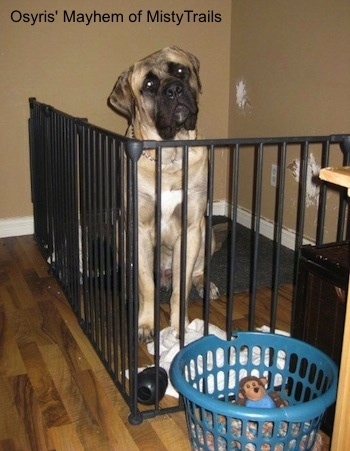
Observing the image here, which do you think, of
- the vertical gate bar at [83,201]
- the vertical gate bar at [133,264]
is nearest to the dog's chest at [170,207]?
the vertical gate bar at [83,201]

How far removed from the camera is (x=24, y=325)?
6.48 feet

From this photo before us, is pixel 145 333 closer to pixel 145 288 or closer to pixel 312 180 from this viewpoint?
pixel 145 288

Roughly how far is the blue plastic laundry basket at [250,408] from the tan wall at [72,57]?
1940mm

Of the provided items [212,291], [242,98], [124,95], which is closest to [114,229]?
[124,95]

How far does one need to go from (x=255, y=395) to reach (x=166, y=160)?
94cm

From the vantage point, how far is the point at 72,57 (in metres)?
2.92

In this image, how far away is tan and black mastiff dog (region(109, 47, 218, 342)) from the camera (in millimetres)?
1824

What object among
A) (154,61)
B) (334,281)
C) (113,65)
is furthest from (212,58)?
(334,281)

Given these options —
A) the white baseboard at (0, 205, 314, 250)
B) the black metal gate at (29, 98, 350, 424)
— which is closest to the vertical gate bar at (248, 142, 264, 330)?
the black metal gate at (29, 98, 350, 424)

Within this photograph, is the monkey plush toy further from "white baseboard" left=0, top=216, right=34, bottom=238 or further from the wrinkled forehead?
"white baseboard" left=0, top=216, right=34, bottom=238

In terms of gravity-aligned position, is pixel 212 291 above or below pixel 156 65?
below

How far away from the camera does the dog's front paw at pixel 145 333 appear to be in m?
1.85

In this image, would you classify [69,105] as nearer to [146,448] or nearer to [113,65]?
[113,65]

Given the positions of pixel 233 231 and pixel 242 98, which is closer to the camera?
pixel 233 231
